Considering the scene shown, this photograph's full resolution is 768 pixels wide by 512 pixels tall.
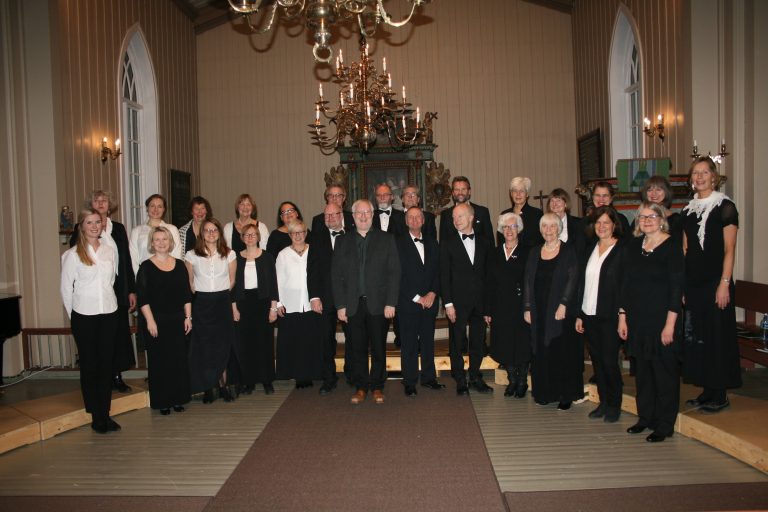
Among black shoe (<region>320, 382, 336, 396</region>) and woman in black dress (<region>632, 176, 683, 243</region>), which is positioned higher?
woman in black dress (<region>632, 176, 683, 243</region>)

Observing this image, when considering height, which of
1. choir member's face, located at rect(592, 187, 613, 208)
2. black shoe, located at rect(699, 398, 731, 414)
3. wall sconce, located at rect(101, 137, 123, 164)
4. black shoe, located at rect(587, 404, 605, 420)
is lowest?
black shoe, located at rect(587, 404, 605, 420)

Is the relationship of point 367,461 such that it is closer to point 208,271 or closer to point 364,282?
point 364,282

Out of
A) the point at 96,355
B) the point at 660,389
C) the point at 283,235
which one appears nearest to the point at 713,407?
the point at 660,389

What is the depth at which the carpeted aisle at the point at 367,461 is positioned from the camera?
3439 mm

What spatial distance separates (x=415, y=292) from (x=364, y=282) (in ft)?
1.44

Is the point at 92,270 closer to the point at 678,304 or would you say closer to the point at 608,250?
the point at 608,250

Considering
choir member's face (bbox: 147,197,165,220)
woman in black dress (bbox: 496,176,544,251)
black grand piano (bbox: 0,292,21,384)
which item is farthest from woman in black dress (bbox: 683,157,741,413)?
black grand piano (bbox: 0,292,21,384)

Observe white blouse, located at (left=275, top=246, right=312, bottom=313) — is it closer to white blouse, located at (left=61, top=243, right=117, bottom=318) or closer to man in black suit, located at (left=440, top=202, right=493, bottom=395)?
man in black suit, located at (left=440, top=202, right=493, bottom=395)

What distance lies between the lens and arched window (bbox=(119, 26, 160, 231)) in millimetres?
8898

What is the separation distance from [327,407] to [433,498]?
1.96m

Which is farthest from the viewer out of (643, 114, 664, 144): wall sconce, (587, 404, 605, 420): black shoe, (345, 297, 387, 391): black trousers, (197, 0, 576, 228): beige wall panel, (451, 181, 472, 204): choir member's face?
(197, 0, 576, 228): beige wall panel

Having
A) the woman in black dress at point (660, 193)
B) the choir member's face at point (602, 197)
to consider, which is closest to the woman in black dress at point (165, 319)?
the choir member's face at point (602, 197)

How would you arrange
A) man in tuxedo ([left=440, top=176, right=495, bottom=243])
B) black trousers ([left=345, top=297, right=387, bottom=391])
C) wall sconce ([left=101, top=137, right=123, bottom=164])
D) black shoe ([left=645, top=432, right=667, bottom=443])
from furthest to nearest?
wall sconce ([left=101, top=137, right=123, bottom=164])
man in tuxedo ([left=440, top=176, right=495, bottom=243])
black trousers ([left=345, top=297, right=387, bottom=391])
black shoe ([left=645, top=432, right=667, bottom=443])

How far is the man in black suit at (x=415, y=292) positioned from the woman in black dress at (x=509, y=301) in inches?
18.4
